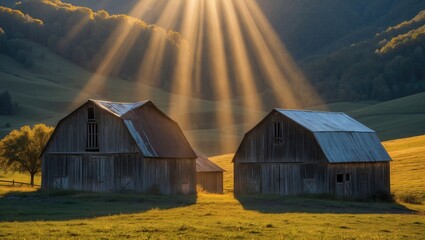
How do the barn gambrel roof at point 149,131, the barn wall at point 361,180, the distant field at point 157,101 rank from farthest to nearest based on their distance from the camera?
the distant field at point 157,101
the barn wall at point 361,180
the barn gambrel roof at point 149,131

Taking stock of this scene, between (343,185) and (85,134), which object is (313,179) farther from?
(85,134)

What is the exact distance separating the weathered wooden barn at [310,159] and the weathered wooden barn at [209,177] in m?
3.70

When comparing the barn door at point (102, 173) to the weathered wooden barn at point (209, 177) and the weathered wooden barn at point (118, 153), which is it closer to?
the weathered wooden barn at point (118, 153)

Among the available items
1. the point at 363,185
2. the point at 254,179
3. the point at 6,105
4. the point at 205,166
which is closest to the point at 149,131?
the point at 254,179

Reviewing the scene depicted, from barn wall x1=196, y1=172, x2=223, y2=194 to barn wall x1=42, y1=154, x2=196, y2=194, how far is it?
525 cm

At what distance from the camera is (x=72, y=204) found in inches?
1650

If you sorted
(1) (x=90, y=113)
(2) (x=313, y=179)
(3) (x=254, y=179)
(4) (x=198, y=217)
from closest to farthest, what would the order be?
(4) (x=198, y=217)
(2) (x=313, y=179)
(1) (x=90, y=113)
(3) (x=254, y=179)

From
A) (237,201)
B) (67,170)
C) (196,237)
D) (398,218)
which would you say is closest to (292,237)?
(196,237)

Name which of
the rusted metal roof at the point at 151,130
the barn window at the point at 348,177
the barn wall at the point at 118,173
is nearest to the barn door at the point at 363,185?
the barn window at the point at 348,177

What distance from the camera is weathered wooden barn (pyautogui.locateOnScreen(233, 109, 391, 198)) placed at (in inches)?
2156

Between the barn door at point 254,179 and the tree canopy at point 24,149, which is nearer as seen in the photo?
the barn door at point 254,179

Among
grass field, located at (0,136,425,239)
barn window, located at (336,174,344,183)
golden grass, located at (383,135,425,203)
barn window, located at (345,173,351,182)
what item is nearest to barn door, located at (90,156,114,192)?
grass field, located at (0,136,425,239)

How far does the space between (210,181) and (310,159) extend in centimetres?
1205

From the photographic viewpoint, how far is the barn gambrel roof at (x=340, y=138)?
5500 cm
